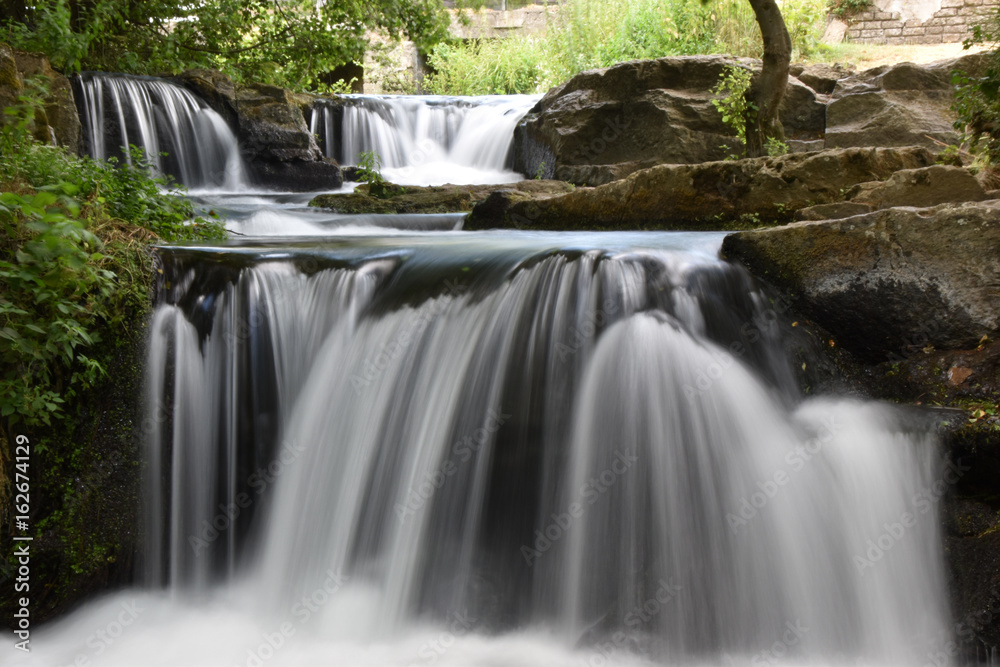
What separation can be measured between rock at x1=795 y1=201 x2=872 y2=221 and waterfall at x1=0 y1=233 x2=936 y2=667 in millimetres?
1187

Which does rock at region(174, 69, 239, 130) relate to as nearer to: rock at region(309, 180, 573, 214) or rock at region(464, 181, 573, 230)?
rock at region(309, 180, 573, 214)

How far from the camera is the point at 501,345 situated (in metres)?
3.33

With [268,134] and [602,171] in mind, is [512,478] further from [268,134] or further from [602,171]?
[268,134]

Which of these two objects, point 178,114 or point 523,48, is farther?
point 523,48

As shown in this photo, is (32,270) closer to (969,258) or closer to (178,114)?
(969,258)

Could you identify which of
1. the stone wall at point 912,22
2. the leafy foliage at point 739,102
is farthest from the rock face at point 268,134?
the stone wall at point 912,22

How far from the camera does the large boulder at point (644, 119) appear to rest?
8.45 metres

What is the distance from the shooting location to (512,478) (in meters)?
3.02

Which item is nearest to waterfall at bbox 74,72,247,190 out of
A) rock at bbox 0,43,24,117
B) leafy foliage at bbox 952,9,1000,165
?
rock at bbox 0,43,24,117

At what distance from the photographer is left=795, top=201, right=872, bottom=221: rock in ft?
13.6

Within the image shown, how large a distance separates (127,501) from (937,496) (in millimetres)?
3481

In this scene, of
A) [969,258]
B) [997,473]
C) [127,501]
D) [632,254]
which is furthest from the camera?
[632,254]

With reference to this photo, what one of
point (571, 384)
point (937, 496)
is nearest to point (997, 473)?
point (937, 496)

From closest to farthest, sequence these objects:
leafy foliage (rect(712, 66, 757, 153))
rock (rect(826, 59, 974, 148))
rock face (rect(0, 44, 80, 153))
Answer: rock face (rect(0, 44, 80, 153)) < leafy foliage (rect(712, 66, 757, 153)) < rock (rect(826, 59, 974, 148))
